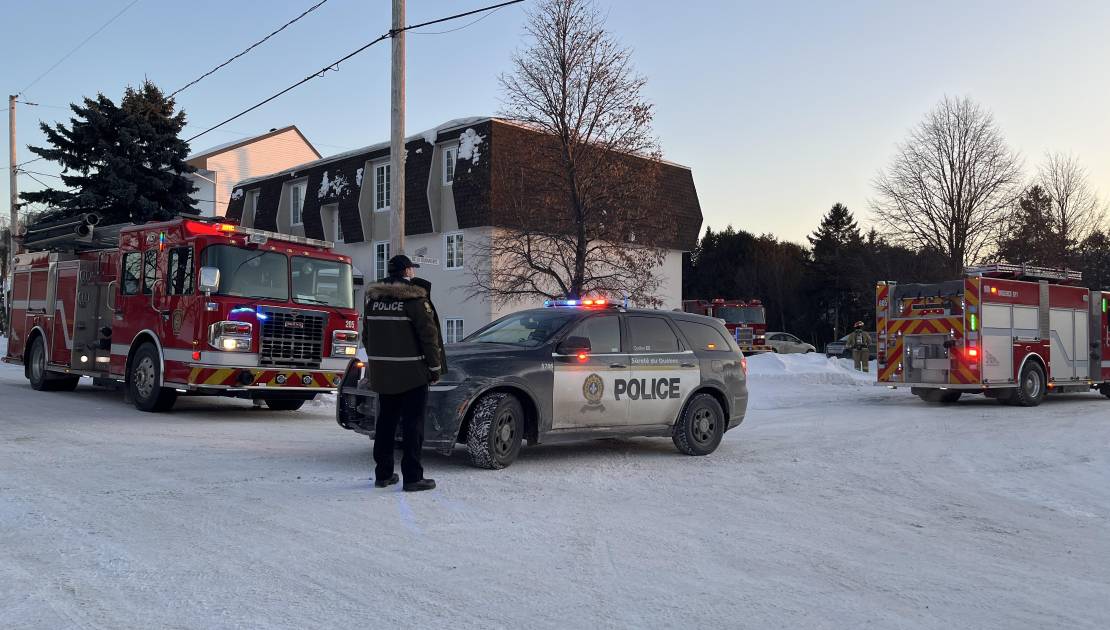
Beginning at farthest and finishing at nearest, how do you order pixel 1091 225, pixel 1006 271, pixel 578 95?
pixel 1091 225, pixel 578 95, pixel 1006 271

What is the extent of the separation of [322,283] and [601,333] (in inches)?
233

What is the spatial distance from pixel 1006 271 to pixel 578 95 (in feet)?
35.5

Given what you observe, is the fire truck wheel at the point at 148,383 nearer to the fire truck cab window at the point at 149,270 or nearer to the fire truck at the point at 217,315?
the fire truck at the point at 217,315

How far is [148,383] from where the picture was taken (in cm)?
1284

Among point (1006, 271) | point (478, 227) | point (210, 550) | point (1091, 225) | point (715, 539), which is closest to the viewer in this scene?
point (210, 550)

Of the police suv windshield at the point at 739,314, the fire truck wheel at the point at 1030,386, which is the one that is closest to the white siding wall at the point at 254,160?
the police suv windshield at the point at 739,314

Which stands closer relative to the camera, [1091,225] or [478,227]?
[478,227]

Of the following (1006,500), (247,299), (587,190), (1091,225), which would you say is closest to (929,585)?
(1006,500)

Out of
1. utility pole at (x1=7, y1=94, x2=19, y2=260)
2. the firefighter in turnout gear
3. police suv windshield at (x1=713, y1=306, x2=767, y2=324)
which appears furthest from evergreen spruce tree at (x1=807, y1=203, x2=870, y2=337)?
utility pole at (x1=7, y1=94, x2=19, y2=260)

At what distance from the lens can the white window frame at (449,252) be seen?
1247 inches

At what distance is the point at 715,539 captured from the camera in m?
5.75

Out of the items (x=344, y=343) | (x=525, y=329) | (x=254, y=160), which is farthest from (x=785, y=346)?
(x=525, y=329)

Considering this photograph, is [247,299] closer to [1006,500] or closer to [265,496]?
[265,496]

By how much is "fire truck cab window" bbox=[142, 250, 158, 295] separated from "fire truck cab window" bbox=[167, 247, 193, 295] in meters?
0.46
